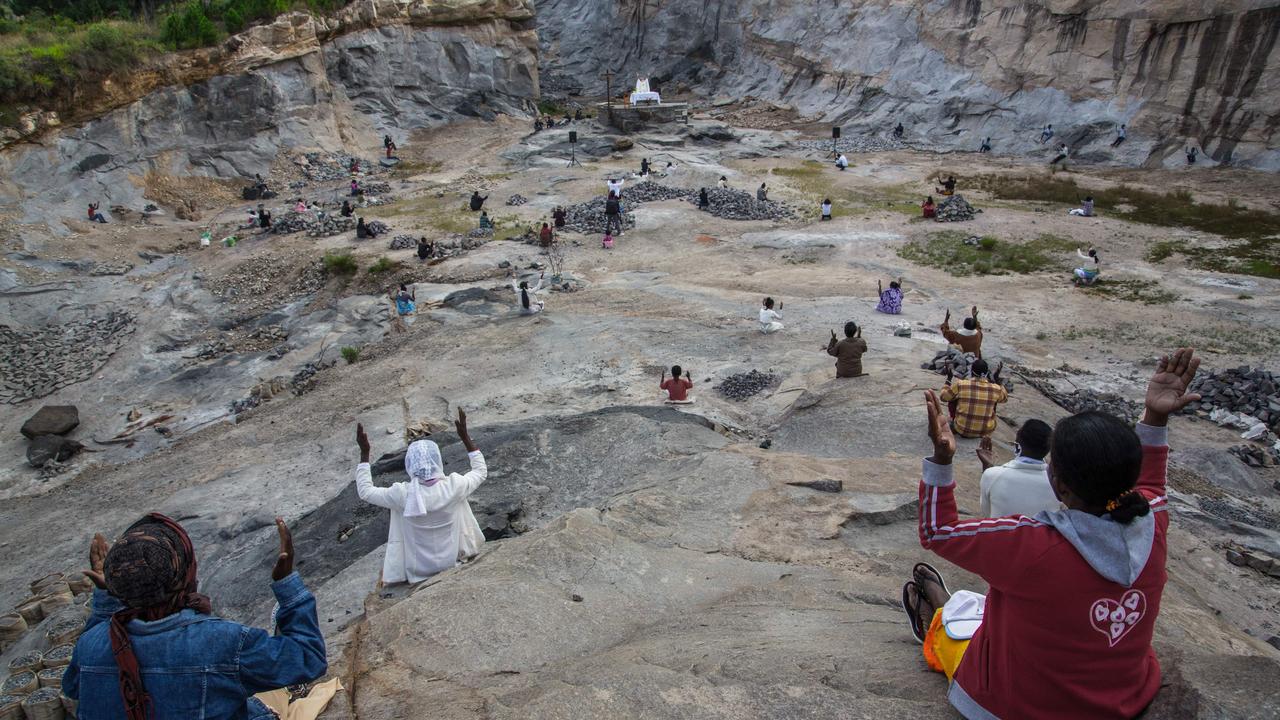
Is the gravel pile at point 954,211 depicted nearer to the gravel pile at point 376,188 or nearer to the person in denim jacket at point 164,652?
the gravel pile at point 376,188

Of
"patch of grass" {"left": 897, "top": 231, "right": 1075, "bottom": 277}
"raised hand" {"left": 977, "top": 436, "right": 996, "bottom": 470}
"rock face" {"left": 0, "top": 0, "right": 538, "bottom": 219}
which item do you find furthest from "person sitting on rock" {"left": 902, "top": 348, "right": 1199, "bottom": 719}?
"rock face" {"left": 0, "top": 0, "right": 538, "bottom": 219}

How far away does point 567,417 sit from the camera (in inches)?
426

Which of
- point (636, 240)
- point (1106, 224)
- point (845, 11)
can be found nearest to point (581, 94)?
point (845, 11)

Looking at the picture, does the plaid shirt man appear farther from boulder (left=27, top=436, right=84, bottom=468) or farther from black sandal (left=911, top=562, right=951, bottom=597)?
boulder (left=27, top=436, right=84, bottom=468)

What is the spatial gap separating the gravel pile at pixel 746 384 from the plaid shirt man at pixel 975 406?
4.29m

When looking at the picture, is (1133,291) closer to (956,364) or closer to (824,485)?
(956,364)

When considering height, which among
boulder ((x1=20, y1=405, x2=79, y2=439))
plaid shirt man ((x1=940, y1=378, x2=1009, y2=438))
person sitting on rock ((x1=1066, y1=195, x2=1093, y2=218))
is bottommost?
boulder ((x1=20, y1=405, x2=79, y2=439))


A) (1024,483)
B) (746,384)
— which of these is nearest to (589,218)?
(746,384)

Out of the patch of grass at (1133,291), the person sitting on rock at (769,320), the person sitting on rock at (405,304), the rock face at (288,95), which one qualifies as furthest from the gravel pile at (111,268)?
the patch of grass at (1133,291)

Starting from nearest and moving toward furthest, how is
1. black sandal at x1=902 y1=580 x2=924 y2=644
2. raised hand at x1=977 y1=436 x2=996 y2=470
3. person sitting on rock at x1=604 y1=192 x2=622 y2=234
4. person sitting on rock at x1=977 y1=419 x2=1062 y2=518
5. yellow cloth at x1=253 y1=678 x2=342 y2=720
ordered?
yellow cloth at x1=253 y1=678 x2=342 y2=720 → black sandal at x1=902 y1=580 x2=924 y2=644 → person sitting on rock at x1=977 y1=419 x2=1062 y2=518 → raised hand at x1=977 y1=436 x2=996 y2=470 → person sitting on rock at x1=604 y1=192 x2=622 y2=234

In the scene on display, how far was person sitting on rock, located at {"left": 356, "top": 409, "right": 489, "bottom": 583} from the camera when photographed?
619cm

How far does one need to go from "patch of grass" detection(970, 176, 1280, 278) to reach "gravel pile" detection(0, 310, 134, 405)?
2954 centimetres

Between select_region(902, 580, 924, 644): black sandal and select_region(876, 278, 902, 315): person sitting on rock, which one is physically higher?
select_region(902, 580, 924, 644): black sandal

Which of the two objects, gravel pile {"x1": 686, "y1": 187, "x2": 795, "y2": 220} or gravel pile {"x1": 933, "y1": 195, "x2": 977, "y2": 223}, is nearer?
gravel pile {"x1": 933, "y1": 195, "x2": 977, "y2": 223}
